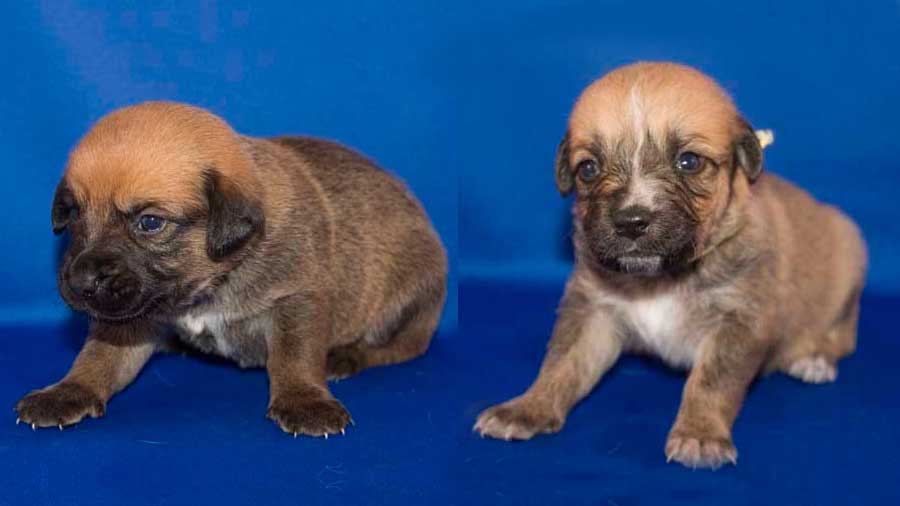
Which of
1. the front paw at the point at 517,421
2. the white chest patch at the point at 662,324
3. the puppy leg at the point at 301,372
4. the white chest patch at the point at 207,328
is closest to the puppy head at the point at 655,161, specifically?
the white chest patch at the point at 662,324

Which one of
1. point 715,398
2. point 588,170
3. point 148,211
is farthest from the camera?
point 588,170

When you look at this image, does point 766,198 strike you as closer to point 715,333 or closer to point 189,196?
point 715,333

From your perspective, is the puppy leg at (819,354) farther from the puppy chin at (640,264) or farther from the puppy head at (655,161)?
the puppy chin at (640,264)

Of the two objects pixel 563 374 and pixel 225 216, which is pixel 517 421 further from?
pixel 225 216

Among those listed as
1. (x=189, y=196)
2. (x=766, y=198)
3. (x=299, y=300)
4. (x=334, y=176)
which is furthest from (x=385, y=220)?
(x=766, y=198)

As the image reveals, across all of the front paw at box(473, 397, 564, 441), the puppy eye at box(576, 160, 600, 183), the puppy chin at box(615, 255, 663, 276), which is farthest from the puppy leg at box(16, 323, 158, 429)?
the puppy chin at box(615, 255, 663, 276)

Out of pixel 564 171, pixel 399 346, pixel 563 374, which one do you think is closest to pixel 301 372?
pixel 399 346

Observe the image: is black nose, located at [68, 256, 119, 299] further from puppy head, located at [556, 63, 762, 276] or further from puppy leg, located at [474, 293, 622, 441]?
puppy head, located at [556, 63, 762, 276]
